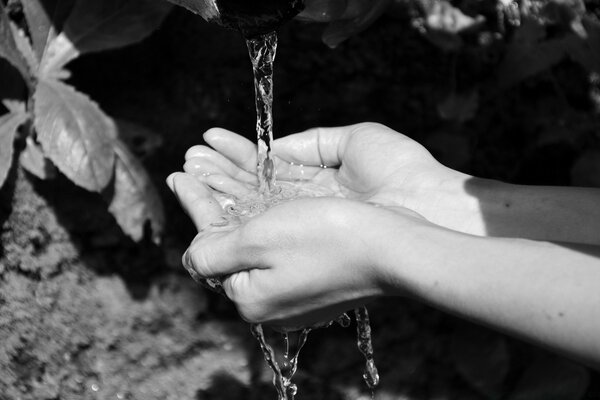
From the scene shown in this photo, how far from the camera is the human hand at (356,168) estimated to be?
1.71 meters

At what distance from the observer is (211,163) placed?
6.02 ft

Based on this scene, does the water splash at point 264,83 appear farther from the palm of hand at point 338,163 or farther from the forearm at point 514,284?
the forearm at point 514,284

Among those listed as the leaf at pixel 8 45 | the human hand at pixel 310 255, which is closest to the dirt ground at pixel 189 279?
the leaf at pixel 8 45

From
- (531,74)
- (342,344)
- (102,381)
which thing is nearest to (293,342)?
(342,344)

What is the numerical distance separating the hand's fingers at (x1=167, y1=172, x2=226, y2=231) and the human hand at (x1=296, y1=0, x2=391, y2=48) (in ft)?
2.22

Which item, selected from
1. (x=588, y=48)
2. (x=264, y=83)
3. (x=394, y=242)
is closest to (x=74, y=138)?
(x=264, y=83)

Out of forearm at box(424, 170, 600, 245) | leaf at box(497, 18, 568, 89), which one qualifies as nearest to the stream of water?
forearm at box(424, 170, 600, 245)

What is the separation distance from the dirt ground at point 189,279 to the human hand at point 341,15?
1.06 feet

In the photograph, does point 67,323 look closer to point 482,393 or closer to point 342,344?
point 342,344

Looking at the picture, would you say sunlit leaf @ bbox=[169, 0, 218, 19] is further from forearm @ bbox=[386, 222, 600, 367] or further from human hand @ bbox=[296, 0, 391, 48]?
forearm @ bbox=[386, 222, 600, 367]

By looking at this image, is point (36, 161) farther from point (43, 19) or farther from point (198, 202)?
point (198, 202)

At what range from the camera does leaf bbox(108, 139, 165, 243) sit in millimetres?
2125

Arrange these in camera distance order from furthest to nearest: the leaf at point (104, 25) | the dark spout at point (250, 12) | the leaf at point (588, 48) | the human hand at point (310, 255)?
the leaf at point (588, 48)
the leaf at point (104, 25)
the dark spout at point (250, 12)
the human hand at point (310, 255)

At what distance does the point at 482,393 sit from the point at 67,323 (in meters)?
1.31
